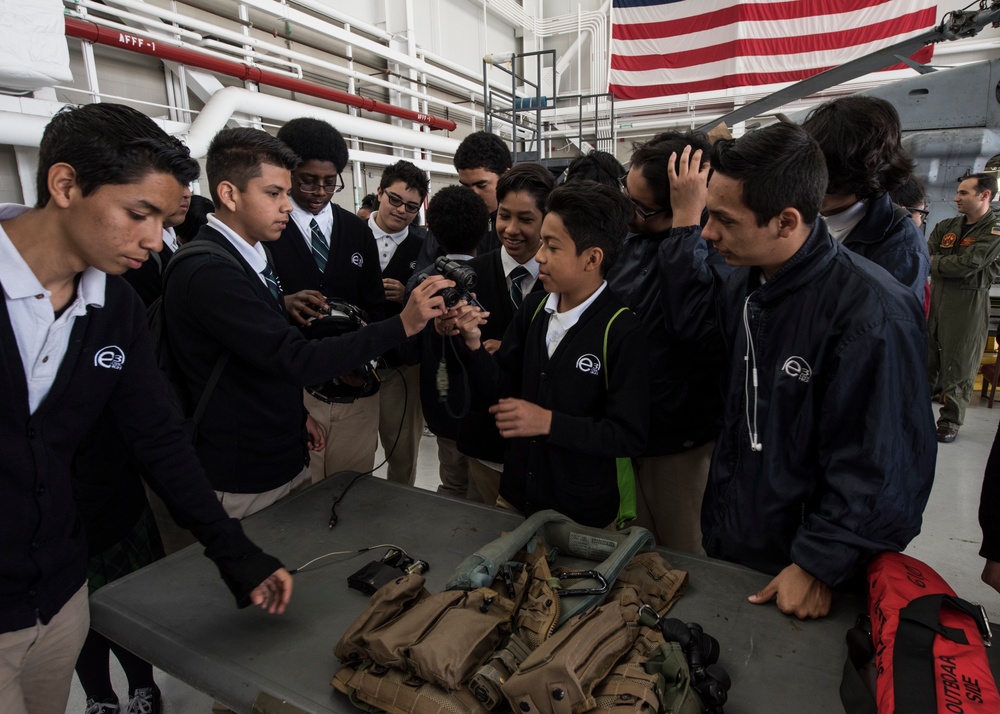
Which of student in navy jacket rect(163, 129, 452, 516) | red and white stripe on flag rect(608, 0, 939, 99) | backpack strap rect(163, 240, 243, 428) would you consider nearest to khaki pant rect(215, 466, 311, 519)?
student in navy jacket rect(163, 129, 452, 516)

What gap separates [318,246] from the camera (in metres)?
2.17

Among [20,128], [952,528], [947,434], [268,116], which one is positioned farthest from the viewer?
[268,116]

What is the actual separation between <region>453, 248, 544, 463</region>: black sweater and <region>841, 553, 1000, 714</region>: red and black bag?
112cm

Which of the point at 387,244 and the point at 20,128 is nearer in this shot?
the point at 387,244

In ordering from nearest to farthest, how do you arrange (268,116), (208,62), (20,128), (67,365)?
(67,365)
(20,128)
(208,62)
(268,116)

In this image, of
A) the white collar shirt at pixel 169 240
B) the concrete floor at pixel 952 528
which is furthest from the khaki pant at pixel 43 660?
the white collar shirt at pixel 169 240

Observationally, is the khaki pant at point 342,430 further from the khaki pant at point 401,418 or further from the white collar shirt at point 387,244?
the white collar shirt at point 387,244

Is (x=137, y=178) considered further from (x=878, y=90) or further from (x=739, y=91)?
(x=739, y=91)

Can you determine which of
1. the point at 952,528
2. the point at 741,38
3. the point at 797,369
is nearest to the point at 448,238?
the point at 797,369

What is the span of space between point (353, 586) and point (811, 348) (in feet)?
3.50

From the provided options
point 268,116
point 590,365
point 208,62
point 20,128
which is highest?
point 208,62

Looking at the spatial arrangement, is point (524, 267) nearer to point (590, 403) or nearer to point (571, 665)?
point (590, 403)

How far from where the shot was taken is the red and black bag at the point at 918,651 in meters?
0.76

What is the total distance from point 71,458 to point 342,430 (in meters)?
1.06
